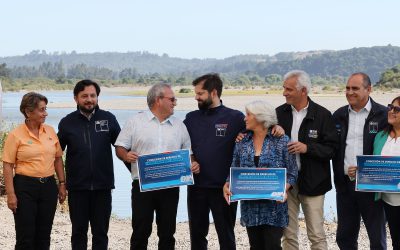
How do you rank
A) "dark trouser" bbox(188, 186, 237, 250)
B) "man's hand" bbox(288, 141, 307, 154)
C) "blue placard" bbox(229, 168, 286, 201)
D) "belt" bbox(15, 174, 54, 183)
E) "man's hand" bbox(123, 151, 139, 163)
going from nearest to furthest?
"blue placard" bbox(229, 168, 286, 201) < "man's hand" bbox(288, 141, 307, 154) < "belt" bbox(15, 174, 54, 183) < "man's hand" bbox(123, 151, 139, 163) < "dark trouser" bbox(188, 186, 237, 250)

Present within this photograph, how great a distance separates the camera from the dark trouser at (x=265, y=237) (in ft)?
18.9

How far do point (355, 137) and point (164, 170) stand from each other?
1.66m

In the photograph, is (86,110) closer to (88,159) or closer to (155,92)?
(88,159)

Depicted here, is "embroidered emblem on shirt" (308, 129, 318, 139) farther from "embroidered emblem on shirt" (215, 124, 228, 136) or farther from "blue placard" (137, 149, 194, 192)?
"blue placard" (137, 149, 194, 192)

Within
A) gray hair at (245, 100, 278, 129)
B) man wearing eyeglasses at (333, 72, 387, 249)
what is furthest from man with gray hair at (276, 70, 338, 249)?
gray hair at (245, 100, 278, 129)

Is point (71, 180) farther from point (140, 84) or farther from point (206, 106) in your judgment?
point (140, 84)

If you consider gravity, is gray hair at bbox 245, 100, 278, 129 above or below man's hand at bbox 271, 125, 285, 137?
above

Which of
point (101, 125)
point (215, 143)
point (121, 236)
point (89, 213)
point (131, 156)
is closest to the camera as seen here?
point (131, 156)

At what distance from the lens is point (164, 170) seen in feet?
20.1

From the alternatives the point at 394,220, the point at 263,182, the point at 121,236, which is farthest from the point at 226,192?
the point at 121,236

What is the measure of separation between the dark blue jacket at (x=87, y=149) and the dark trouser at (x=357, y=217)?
2.08 meters

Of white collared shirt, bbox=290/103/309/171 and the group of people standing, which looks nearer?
the group of people standing

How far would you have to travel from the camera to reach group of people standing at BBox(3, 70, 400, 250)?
20.0 feet

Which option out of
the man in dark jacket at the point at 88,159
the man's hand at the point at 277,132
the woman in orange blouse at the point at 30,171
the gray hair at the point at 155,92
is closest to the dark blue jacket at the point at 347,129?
the man's hand at the point at 277,132
